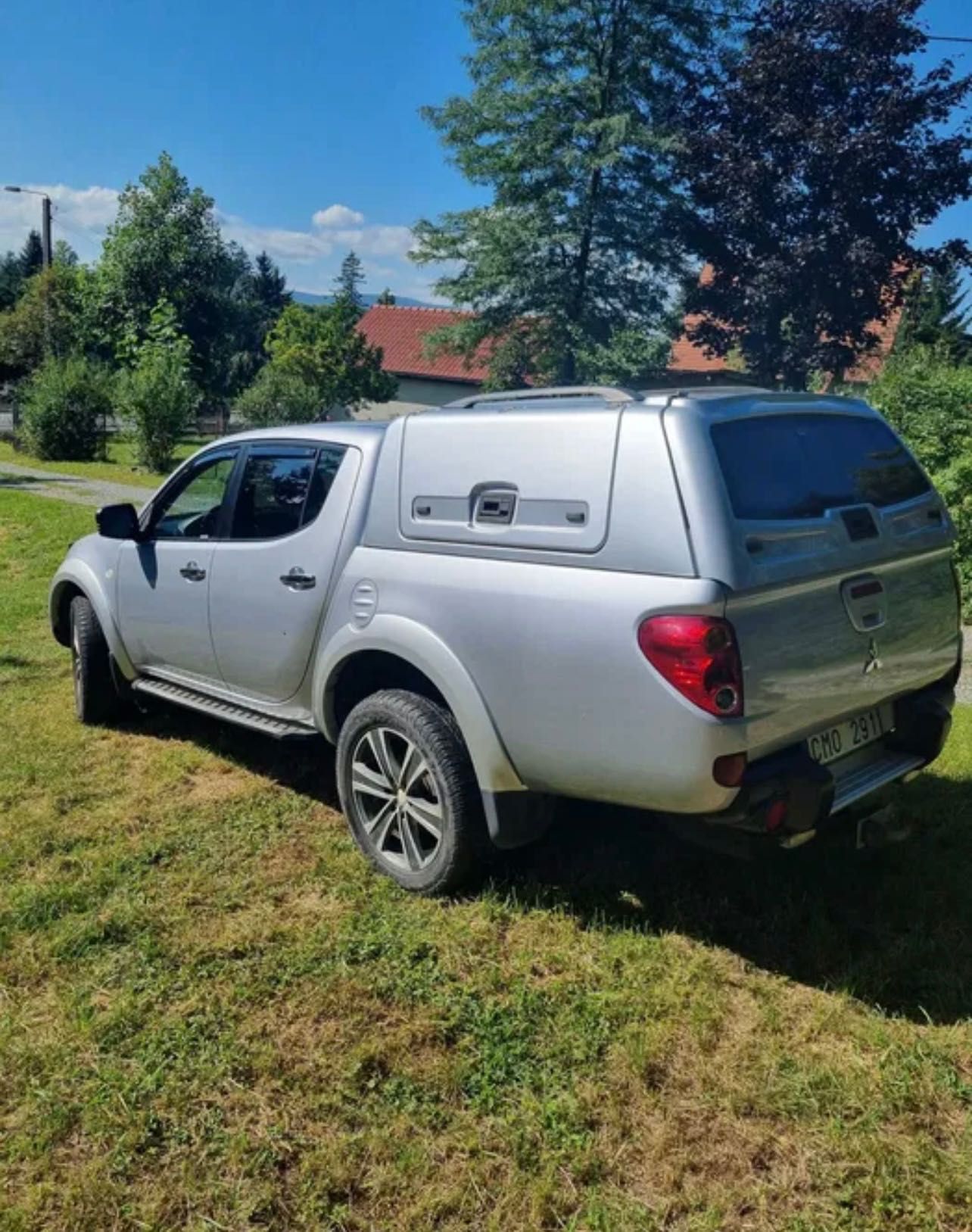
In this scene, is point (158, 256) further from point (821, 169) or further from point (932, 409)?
point (932, 409)

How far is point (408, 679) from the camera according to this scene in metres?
3.48

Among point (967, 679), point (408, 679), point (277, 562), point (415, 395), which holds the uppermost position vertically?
point (415, 395)

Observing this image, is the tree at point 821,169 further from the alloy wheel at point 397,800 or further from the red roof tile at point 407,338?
the alloy wheel at point 397,800

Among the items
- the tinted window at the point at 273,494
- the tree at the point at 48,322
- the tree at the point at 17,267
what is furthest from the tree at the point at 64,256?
the tinted window at the point at 273,494

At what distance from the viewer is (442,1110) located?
2.35 metres

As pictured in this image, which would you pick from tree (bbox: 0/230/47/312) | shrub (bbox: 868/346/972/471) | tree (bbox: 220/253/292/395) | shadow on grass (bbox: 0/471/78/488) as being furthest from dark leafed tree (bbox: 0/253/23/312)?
shrub (bbox: 868/346/972/471)

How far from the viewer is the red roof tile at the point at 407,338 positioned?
1526 inches

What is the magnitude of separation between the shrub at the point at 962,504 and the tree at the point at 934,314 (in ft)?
30.1

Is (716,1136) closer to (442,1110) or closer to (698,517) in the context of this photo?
(442,1110)

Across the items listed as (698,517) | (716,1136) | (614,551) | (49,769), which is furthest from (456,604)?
(49,769)

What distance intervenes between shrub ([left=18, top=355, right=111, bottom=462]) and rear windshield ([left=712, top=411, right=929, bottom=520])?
23424mm

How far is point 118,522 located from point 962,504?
7.67 meters

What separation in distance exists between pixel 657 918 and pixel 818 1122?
3.26 feet

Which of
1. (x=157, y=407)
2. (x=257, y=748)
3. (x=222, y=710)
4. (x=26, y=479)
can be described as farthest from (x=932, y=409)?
(x=26, y=479)
